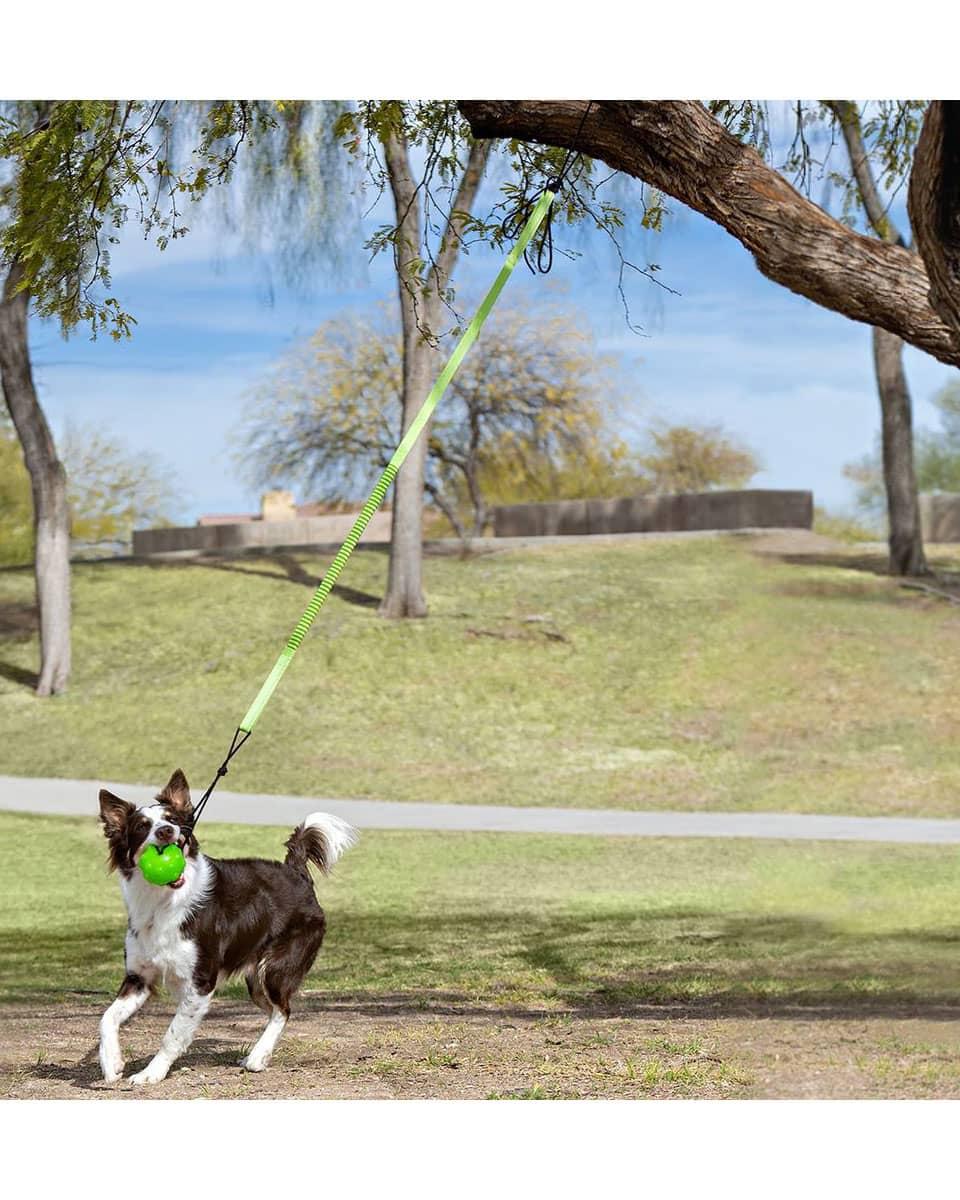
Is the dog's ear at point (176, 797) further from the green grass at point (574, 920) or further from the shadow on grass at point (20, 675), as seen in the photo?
the shadow on grass at point (20, 675)

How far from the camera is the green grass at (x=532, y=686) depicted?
18406 millimetres

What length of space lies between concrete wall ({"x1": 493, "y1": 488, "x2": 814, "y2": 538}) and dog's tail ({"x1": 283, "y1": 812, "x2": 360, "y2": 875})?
2510 centimetres

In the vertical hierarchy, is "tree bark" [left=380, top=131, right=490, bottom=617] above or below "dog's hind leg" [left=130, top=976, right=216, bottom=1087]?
above

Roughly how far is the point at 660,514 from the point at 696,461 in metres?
8.77

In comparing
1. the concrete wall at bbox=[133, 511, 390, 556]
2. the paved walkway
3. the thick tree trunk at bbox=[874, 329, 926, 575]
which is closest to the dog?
the paved walkway

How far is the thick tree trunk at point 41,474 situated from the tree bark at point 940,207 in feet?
55.3

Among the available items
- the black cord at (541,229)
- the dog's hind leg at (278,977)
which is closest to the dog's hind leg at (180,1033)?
the dog's hind leg at (278,977)

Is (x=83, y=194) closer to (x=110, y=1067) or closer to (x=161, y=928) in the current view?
(x=161, y=928)

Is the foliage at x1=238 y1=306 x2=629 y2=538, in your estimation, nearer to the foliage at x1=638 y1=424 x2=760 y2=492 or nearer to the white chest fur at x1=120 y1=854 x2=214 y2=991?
the foliage at x1=638 y1=424 x2=760 y2=492

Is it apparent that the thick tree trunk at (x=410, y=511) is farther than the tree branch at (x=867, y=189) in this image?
Yes

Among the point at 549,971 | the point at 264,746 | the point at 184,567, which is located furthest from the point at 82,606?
the point at 549,971

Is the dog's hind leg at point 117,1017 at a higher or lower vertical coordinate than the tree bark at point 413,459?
lower

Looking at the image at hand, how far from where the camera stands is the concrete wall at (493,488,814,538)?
30.0 m

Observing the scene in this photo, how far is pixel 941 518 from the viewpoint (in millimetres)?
29531
